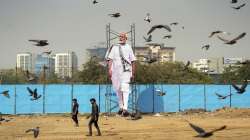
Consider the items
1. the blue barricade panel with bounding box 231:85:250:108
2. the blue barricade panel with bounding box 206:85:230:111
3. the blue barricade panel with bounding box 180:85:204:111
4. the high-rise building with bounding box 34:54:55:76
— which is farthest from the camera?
the high-rise building with bounding box 34:54:55:76

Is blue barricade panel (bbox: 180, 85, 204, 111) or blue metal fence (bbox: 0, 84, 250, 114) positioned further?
blue barricade panel (bbox: 180, 85, 204, 111)

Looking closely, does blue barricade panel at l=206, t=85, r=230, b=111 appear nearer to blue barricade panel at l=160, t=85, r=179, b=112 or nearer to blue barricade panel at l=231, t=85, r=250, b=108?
blue barricade panel at l=231, t=85, r=250, b=108

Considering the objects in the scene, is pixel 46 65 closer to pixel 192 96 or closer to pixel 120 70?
pixel 192 96

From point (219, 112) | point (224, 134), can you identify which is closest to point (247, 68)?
point (219, 112)

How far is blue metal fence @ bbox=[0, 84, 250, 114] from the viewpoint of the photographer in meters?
52.1

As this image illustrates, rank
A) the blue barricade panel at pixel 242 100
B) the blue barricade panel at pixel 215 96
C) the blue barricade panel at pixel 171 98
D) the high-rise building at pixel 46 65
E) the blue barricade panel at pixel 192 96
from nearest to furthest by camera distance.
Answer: the blue barricade panel at pixel 171 98
the blue barricade panel at pixel 192 96
the blue barricade panel at pixel 215 96
the blue barricade panel at pixel 242 100
the high-rise building at pixel 46 65

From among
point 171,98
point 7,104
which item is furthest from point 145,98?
point 7,104

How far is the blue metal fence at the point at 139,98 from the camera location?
5215 cm

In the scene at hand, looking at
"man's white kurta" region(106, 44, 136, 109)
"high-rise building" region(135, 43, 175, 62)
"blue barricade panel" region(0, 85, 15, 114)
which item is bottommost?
"blue barricade panel" region(0, 85, 15, 114)

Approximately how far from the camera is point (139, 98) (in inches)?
2110

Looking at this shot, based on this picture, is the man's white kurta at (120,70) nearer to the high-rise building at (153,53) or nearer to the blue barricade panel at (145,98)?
the high-rise building at (153,53)

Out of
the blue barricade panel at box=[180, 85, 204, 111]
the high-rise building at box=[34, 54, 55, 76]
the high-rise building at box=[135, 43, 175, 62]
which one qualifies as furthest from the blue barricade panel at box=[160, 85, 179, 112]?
the high-rise building at box=[34, 54, 55, 76]

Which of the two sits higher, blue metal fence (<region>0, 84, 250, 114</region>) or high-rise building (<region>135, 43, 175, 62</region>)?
high-rise building (<region>135, 43, 175, 62</region>)

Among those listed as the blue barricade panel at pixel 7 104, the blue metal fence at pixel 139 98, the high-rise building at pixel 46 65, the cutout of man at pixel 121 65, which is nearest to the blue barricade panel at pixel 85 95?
the blue metal fence at pixel 139 98
